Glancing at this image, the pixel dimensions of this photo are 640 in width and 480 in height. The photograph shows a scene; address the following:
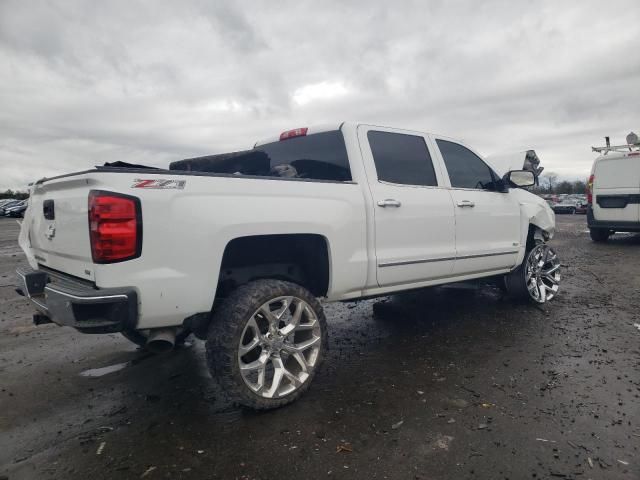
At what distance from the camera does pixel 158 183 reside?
2.44 m

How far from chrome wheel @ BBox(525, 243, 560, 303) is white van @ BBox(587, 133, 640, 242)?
6.32 m

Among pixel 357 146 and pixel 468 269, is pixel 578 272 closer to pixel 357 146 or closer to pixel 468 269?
pixel 468 269

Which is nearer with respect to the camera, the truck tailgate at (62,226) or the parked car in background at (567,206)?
the truck tailgate at (62,226)

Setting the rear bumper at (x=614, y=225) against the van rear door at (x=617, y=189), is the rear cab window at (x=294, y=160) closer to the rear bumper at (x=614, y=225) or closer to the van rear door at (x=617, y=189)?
the van rear door at (x=617, y=189)

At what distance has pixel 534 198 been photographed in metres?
5.43

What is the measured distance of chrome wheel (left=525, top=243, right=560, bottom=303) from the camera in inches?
207

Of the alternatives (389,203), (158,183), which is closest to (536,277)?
(389,203)

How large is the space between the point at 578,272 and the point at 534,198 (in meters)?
2.89

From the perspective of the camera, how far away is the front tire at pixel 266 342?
105 inches

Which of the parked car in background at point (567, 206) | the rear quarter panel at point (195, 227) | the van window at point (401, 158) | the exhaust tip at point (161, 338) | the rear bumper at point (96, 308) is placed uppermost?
the van window at point (401, 158)

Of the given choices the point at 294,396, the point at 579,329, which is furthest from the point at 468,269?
the point at 294,396

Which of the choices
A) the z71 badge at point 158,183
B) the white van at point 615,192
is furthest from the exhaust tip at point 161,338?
the white van at point 615,192

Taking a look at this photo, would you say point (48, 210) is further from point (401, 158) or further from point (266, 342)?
point (401, 158)

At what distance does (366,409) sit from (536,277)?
353 cm
